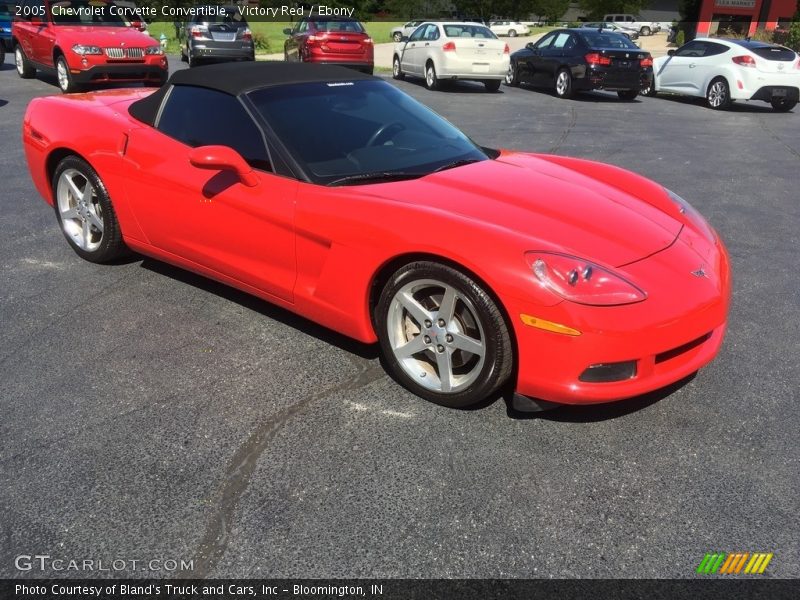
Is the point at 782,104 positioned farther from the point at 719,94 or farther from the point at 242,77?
the point at 242,77

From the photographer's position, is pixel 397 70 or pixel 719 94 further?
pixel 397 70

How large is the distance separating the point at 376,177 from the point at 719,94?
1313 centimetres

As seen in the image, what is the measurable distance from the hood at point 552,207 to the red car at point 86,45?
34.9 ft

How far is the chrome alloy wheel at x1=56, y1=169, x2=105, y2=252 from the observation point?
15.0 feet

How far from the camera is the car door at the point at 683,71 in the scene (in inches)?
584

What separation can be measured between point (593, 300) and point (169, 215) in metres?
2.46

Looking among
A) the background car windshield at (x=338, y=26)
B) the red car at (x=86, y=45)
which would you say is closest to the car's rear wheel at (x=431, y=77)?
the background car windshield at (x=338, y=26)

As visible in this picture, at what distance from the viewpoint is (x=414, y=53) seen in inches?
659

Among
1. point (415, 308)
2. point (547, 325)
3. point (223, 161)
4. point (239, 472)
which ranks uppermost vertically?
point (223, 161)

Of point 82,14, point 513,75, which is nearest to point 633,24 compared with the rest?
point 513,75

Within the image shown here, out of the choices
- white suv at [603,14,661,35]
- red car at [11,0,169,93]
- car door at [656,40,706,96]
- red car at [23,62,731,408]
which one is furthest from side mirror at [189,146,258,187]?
white suv at [603,14,661,35]

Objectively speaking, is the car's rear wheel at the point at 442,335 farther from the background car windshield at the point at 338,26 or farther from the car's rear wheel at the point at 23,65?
the background car windshield at the point at 338,26

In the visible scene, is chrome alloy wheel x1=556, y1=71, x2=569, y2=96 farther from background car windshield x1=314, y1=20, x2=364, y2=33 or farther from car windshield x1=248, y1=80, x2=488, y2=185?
car windshield x1=248, y1=80, x2=488, y2=185

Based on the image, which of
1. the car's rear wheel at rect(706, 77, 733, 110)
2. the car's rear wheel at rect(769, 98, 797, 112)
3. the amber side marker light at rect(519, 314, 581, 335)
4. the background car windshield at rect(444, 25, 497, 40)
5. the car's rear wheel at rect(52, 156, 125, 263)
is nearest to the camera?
the amber side marker light at rect(519, 314, 581, 335)
